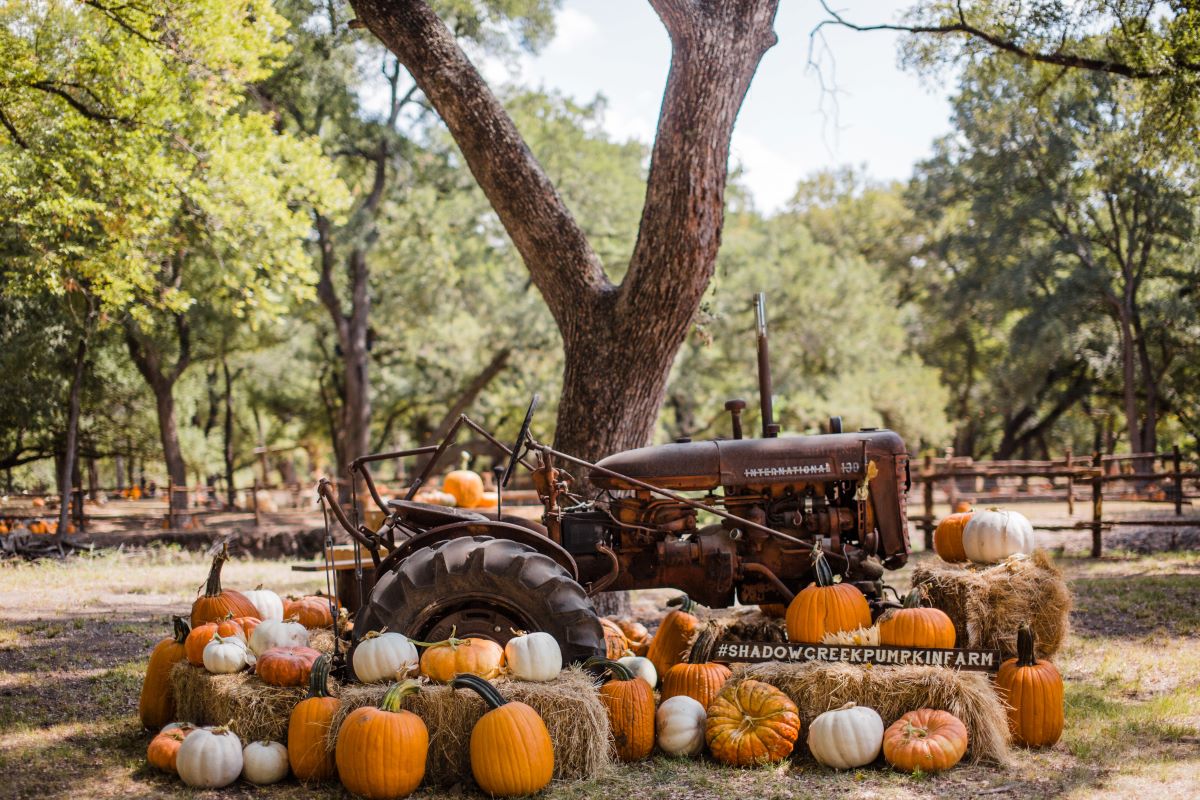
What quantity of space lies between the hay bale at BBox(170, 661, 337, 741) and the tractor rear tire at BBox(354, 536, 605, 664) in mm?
475

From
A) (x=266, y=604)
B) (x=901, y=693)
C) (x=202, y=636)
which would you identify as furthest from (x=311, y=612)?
(x=901, y=693)

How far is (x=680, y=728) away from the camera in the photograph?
4.77 metres

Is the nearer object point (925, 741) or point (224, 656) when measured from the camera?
point (925, 741)

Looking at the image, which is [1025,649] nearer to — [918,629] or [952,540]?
[918,629]

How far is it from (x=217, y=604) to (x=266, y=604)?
1.11 ft

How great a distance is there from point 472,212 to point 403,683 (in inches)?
715

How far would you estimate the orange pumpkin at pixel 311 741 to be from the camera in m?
4.45

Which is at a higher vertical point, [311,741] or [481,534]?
[481,534]

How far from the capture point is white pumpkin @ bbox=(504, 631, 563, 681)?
15.1ft

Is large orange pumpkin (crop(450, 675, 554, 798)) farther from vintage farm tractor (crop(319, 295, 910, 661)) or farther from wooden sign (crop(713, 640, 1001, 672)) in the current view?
wooden sign (crop(713, 640, 1001, 672))

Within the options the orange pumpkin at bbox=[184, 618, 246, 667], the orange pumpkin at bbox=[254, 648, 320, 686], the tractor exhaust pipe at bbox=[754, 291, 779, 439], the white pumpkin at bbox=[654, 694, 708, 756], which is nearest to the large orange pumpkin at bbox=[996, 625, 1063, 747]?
the white pumpkin at bbox=[654, 694, 708, 756]

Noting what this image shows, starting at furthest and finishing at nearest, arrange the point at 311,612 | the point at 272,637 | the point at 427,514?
the point at 311,612, the point at 427,514, the point at 272,637

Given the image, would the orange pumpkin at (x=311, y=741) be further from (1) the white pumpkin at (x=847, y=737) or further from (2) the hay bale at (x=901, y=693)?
(1) the white pumpkin at (x=847, y=737)


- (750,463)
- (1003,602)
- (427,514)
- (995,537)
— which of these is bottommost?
(1003,602)
